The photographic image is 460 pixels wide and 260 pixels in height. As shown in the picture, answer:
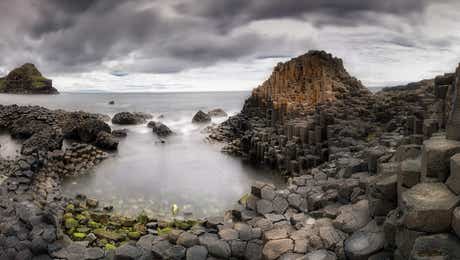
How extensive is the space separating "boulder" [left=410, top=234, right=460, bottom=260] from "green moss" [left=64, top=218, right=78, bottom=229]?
29.7ft

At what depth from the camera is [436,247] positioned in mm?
3936

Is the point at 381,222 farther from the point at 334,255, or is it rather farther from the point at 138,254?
the point at 138,254

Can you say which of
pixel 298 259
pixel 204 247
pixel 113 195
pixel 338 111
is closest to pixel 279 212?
pixel 204 247

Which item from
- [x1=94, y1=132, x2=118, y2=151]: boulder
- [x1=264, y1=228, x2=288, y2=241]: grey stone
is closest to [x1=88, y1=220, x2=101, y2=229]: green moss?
[x1=264, y1=228, x2=288, y2=241]: grey stone

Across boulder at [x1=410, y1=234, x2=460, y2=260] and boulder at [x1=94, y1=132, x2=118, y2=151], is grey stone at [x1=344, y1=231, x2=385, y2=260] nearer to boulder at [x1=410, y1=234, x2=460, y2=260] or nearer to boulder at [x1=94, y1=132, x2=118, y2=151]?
boulder at [x1=410, y1=234, x2=460, y2=260]

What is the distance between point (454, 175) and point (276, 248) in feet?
10.4

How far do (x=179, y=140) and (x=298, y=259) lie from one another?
23.9 metres

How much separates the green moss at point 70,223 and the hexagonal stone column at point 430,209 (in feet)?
29.1

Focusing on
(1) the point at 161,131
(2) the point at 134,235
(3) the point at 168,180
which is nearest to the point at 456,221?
(2) the point at 134,235

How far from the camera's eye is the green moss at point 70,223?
10.4 metres

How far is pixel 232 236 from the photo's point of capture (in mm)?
7535

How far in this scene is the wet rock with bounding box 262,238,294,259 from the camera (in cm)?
632

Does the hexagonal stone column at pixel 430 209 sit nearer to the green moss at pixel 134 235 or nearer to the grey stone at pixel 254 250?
the grey stone at pixel 254 250

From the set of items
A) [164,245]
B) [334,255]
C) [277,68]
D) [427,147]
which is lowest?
[164,245]
